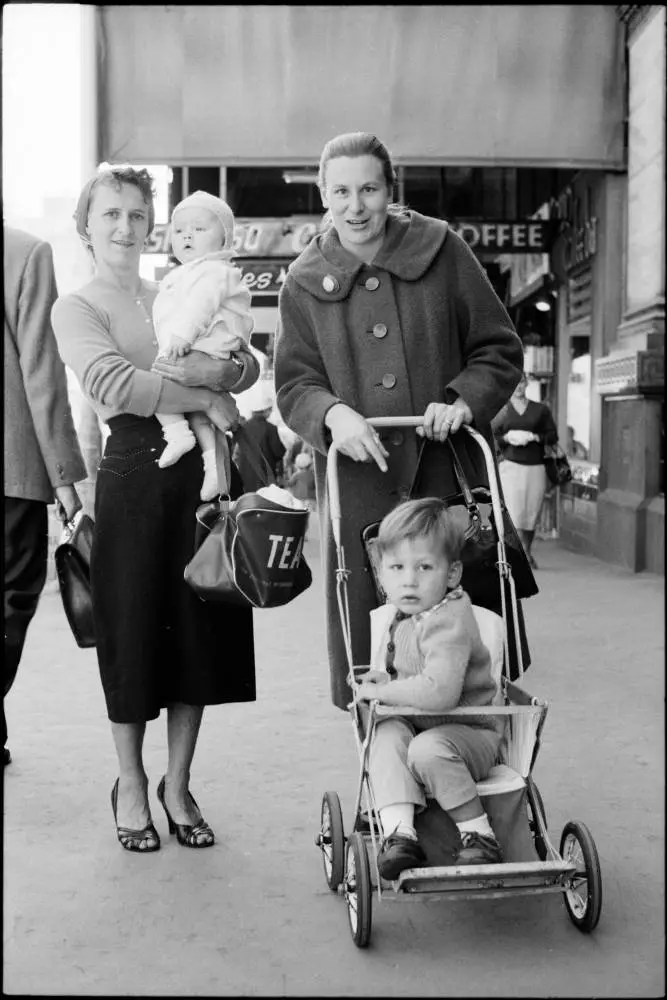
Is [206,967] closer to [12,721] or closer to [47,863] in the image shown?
[47,863]

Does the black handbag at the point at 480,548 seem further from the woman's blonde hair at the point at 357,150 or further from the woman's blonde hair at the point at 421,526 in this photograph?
the woman's blonde hair at the point at 357,150

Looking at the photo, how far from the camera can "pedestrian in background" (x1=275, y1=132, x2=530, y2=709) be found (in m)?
3.55

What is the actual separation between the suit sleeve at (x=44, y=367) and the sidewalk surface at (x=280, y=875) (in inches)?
37.7

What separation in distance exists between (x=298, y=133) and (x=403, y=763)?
980 centimetres

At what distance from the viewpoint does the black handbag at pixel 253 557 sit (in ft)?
11.6

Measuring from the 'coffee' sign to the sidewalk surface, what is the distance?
8603 millimetres

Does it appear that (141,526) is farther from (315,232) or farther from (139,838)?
(315,232)

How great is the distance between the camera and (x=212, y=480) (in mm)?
3908

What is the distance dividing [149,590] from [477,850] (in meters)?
1.37

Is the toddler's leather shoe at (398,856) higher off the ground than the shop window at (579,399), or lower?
lower

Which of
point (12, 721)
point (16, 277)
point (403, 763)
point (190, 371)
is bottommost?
point (12, 721)

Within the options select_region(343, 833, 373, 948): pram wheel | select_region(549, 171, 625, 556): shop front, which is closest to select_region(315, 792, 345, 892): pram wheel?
select_region(343, 833, 373, 948): pram wheel

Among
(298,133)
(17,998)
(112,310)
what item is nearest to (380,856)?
(17,998)

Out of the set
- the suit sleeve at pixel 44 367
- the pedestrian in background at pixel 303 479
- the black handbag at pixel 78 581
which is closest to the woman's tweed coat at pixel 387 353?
the black handbag at pixel 78 581
